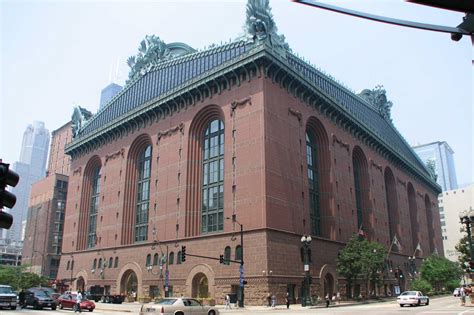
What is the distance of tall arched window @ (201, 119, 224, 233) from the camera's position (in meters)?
54.6

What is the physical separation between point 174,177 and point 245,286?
20014mm

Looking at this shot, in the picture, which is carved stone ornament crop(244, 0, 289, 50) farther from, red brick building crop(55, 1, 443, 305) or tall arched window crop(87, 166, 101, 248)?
tall arched window crop(87, 166, 101, 248)

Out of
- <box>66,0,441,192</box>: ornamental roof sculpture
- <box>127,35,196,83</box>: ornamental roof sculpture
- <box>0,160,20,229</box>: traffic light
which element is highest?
<box>127,35,196,83</box>: ornamental roof sculpture

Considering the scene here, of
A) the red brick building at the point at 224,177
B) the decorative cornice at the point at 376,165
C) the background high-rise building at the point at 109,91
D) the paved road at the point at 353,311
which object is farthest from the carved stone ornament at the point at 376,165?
the background high-rise building at the point at 109,91

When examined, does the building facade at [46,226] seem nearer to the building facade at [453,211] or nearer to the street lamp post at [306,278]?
the street lamp post at [306,278]

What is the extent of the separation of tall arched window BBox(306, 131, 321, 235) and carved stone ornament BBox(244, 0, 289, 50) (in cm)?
1530

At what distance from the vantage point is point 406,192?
98.3 metres

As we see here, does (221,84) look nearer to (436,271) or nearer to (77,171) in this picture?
(77,171)

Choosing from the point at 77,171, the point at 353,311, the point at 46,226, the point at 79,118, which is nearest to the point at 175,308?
the point at 353,311

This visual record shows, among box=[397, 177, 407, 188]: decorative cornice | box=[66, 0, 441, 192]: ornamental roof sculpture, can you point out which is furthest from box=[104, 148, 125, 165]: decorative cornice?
box=[397, 177, 407, 188]: decorative cornice

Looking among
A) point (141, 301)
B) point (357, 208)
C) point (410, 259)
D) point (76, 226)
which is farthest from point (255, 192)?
point (410, 259)

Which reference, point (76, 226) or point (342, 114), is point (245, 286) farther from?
point (76, 226)

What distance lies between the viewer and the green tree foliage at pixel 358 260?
5631 centimetres

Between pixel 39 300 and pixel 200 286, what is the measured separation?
73.4 ft
